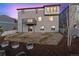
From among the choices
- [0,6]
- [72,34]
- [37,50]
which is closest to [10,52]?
[37,50]

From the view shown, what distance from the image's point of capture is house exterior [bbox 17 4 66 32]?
3.10m

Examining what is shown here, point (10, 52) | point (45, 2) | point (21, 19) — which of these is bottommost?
point (10, 52)

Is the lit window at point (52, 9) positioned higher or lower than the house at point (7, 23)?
higher

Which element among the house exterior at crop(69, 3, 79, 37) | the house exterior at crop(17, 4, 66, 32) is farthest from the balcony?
the house exterior at crop(69, 3, 79, 37)

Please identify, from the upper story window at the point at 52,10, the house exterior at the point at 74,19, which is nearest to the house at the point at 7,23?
the upper story window at the point at 52,10

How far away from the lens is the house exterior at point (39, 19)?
10.2 feet

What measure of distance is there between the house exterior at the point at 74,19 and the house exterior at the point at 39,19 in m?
0.15

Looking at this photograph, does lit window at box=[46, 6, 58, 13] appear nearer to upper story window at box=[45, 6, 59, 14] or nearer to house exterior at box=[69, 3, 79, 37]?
upper story window at box=[45, 6, 59, 14]

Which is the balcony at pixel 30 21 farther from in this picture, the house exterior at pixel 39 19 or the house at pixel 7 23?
the house at pixel 7 23

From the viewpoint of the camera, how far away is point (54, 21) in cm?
309

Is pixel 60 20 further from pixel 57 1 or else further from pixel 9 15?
pixel 9 15

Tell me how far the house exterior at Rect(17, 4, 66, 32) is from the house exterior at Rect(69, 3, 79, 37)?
15 centimetres

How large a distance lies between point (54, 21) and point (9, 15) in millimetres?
582

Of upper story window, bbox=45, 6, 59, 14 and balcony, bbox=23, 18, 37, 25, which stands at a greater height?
upper story window, bbox=45, 6, 59, 14
